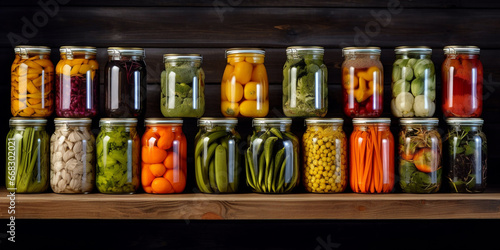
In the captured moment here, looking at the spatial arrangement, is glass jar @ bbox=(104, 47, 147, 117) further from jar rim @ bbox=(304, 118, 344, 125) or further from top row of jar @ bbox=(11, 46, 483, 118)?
jar rim @ bbox=(304, 118, 344, 125)

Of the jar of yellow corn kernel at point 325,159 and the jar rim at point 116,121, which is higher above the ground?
the jar rim at point 116,121

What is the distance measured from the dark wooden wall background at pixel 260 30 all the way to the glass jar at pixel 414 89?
175 millimetres

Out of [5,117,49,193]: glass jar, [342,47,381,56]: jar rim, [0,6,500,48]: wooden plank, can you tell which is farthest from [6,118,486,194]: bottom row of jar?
[0,6,500,48]: wooden plank

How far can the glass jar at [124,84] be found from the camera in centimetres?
138

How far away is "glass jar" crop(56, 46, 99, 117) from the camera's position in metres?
1.37

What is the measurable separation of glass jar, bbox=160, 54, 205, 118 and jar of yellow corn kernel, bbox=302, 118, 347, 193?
0.31 metres

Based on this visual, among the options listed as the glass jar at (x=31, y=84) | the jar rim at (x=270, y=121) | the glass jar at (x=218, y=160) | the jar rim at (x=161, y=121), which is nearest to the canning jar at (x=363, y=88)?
the jar rim at (x=270, y=121)

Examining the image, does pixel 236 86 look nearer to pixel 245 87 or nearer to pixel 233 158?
pixel 245 87

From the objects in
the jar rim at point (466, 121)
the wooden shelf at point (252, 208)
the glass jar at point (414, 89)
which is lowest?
the wooden shelf at point (252, 208)

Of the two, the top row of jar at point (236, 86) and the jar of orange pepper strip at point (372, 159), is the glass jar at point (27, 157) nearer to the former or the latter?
the top row of jar at point (236, 86)

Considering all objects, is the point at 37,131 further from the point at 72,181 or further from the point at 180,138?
the point at 180,138
